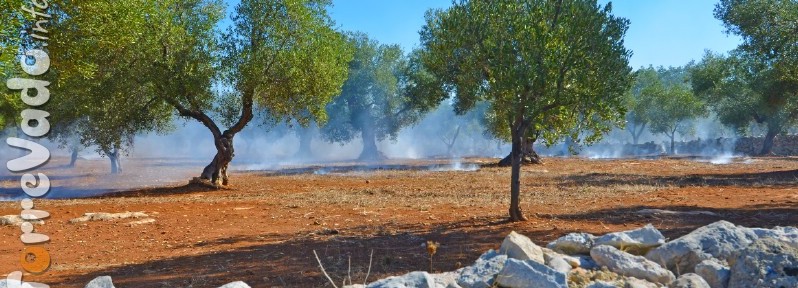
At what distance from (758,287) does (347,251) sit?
256 inches

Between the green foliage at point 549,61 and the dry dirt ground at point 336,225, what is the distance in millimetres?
2537

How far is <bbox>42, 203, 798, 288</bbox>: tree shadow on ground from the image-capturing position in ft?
29.2

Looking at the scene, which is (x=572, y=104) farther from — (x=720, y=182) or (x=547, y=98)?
(x=720, y=182)

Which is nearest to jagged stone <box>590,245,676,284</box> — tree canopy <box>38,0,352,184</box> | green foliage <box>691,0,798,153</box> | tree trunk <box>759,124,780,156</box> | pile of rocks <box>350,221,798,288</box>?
pile of rocks <box>350,221,798,288</box>

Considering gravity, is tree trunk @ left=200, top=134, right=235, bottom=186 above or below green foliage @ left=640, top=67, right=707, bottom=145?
below

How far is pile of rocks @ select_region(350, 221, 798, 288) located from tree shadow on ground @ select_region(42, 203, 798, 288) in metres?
1.66

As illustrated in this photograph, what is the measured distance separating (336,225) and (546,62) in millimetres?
6341

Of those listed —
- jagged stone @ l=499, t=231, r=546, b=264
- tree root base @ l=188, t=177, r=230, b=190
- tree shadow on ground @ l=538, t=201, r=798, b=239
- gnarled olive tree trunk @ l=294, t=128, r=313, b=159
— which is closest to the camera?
jagged stone @ l=499, t=231, r=546, b=264

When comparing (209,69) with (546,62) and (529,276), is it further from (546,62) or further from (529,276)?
(529,276)

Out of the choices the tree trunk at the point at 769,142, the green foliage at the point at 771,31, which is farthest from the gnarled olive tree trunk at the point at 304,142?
the green foliage at the point at 771,31

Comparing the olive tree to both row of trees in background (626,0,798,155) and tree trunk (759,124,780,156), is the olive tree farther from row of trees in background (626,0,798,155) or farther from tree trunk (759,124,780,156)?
tree trunk (759,124,780,156)

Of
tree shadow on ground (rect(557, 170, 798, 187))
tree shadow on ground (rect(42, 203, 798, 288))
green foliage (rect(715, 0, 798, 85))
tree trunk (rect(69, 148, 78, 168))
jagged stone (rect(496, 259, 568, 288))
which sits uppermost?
green foliage (rect(715, 0, 798, 85))

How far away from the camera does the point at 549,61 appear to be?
1231cm

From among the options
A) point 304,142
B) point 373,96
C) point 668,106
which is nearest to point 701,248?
point 373,96
